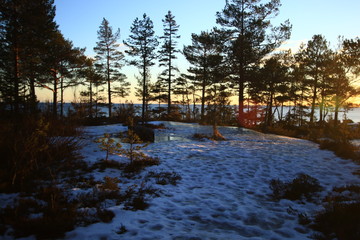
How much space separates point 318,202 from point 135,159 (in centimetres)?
509

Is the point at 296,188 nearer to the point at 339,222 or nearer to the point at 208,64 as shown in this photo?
the point at 339,222

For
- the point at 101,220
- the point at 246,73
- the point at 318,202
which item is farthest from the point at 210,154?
the point at 246,73

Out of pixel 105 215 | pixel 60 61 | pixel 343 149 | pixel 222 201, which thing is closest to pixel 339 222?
pixel 222 201

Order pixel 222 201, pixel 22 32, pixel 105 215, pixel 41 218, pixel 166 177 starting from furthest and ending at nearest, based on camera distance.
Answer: pixel 22 32
pixel 166 177
pixel 222 201
pixel 105 215
pixel 41 218

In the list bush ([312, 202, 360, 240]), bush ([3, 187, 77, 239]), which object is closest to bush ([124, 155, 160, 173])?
bush ([3, 187, 77, 239])

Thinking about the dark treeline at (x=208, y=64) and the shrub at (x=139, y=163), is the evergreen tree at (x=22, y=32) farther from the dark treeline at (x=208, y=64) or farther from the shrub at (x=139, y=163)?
the shrub at (x=139, y=163)

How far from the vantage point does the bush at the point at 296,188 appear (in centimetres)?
442

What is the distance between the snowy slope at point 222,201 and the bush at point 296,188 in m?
0.19

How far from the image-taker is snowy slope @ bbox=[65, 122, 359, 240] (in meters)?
2.93

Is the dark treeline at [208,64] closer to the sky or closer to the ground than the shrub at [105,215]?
closer to the sky

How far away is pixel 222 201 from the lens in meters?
4.08

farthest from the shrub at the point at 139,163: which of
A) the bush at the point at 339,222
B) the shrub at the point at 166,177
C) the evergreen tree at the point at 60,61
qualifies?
the evergreen tree at the point at 60,61

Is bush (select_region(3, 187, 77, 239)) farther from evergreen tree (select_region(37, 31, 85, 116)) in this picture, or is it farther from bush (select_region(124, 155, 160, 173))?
evergreen tree (select_region(37, 31, 85, 116))

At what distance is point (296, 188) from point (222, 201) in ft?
6.72
